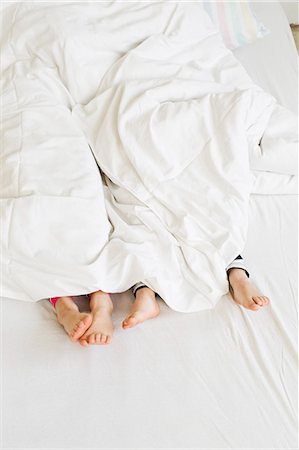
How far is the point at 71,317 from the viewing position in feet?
3.57

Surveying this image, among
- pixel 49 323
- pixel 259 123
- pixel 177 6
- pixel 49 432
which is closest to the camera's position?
pixel 49 432

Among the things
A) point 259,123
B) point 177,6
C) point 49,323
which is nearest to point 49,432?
point 49,323

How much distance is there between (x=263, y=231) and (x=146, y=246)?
29 centimetres

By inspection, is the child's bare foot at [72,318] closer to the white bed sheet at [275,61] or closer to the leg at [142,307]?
the leg at [142,307]

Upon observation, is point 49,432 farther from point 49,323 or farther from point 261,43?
point 261,43

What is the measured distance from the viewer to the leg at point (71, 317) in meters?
1.06

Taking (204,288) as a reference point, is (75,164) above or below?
above

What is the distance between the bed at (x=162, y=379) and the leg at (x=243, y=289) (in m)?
0.02

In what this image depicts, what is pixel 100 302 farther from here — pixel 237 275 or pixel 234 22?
pixel 234 22

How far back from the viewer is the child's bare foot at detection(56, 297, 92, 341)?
3.48 ft

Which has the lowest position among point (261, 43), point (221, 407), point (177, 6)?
point (221, 407)

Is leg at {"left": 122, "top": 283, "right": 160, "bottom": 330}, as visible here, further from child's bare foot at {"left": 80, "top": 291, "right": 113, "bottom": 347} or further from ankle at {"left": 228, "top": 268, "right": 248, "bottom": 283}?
ankle at {"left": 228, "top": 268, "right": 248, "bottom": 283}

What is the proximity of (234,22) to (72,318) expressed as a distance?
126 cm

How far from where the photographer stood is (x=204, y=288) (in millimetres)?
1167
